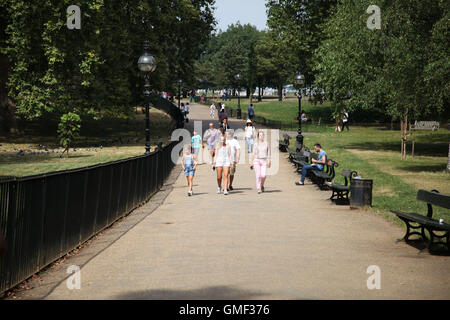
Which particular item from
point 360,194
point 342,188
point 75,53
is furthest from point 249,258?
point 75,53

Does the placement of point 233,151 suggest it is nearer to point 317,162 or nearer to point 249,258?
point 317,162

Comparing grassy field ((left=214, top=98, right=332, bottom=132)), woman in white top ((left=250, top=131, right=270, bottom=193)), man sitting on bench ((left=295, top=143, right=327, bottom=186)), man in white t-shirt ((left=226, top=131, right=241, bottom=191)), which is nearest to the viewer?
woman in white top ((left=250, top=131, right=270, bottom=193))

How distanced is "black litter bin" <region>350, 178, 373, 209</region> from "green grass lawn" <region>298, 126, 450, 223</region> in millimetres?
322

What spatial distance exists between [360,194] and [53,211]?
7996 millimetres

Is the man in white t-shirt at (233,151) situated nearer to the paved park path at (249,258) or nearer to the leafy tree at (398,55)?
the paved park path at (249,258)

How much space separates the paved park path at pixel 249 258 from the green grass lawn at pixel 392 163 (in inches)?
87.0

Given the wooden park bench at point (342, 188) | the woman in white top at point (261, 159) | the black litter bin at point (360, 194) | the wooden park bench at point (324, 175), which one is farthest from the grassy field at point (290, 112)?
the black litter bin at point (360, 194)

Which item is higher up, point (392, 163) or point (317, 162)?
point (317, 162)

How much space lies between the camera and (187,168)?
57.9ft

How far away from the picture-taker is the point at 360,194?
14.6 m

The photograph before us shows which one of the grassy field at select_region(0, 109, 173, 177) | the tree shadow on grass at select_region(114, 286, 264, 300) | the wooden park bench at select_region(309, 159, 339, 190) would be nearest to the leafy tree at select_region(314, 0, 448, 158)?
the wooden park bench at select_region(309, 159, 339, 190)

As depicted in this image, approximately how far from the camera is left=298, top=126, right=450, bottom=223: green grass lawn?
53.5ft

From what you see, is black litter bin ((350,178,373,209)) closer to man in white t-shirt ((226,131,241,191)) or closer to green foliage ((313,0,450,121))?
man in white t-shirt ((226,131,241,191))
